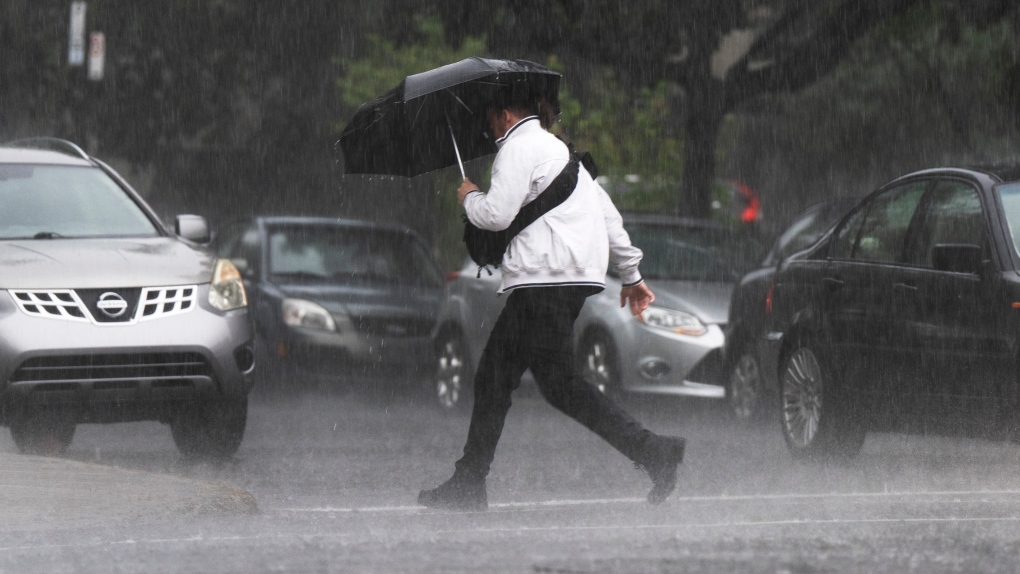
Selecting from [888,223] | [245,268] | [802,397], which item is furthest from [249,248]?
[888,223]

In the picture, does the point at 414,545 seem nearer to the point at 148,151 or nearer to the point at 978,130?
the point at 978,130

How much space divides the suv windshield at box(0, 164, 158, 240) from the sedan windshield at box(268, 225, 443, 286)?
4290 mm

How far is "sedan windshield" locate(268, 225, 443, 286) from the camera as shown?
15.1 m

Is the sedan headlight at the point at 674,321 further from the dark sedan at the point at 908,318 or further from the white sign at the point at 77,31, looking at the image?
the white sign at the point at 77,31

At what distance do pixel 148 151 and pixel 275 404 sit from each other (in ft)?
52.2

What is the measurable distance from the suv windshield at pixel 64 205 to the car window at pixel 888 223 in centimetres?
392

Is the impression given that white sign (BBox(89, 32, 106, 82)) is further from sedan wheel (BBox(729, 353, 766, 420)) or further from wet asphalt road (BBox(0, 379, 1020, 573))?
sedan wheel (BBox(729, 353, 766, 420))

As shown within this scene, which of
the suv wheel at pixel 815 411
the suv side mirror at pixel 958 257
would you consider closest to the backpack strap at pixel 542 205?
the suv side mirror at pixel 958 257

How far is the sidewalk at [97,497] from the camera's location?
7074 mm

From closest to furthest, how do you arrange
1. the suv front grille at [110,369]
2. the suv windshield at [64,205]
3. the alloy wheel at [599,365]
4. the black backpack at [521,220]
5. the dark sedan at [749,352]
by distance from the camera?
1. the black backpack at [521,220]
2. the suv front grille at [110,369]
3. the suv windshield at [64,205]
4. the dark sedan at [749,352]
5. the alloy wheel at [599,365]

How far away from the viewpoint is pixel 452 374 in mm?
13703

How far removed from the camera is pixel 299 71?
94.1 feet

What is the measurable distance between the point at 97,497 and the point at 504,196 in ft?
6.69

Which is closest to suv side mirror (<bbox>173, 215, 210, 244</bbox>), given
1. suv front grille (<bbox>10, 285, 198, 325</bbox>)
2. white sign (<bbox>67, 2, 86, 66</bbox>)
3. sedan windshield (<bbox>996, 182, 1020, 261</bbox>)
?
suv front grille (<bbox>10, 285, 198, 325</bbox>)
